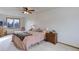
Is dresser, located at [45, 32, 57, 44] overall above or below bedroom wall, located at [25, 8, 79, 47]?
below

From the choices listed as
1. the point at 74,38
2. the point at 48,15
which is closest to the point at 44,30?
the point at 48,15

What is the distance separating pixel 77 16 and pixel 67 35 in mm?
1097

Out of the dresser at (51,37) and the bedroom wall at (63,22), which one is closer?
the bedroom wall at (63,22)

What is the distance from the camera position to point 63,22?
4.68 meters

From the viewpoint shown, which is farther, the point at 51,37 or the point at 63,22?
the point at 51,37

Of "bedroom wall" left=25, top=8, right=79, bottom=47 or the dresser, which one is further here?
the dresser

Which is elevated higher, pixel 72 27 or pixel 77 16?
pixel 77 16

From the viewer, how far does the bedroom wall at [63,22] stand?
4.02 meters

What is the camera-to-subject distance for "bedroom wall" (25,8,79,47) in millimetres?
4023

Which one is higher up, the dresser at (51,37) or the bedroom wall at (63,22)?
the bedroom wall at (63,22)
